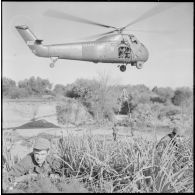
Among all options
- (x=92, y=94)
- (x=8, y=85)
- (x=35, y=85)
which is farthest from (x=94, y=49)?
(x=92, y=94)

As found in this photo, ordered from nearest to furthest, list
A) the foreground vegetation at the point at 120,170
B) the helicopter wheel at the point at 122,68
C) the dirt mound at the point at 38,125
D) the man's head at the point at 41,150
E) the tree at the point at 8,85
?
the foreground vegetation at the point at 120,170, the man's head at the point at 41,150, the helicopter wheel at the point at 122,68, the tree at the point at 8,85, the dirt mound at the point at 38,125

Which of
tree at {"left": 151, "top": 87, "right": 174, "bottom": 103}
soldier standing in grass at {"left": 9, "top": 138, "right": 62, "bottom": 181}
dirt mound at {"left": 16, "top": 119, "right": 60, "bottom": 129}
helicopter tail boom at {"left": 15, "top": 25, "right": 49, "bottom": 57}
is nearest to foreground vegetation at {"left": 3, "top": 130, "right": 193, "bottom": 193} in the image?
soldier standing in grass at {"left": 9, "top": 138, "right": 62, "bottom": 181}

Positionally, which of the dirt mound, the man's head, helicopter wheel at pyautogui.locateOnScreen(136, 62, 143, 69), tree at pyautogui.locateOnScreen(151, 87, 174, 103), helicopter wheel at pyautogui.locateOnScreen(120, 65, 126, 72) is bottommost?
the dirt mound

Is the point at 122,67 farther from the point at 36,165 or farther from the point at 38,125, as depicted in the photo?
the point at 38,125

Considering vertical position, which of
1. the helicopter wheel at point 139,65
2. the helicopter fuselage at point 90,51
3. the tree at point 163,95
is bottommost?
the tree at point 163,95

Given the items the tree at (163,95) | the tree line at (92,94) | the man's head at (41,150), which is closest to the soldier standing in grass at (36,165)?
the man's head at (41,150)

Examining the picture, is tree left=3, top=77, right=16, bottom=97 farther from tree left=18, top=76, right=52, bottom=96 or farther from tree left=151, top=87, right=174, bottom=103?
tree left=151, top=87, right=174, bottom=103

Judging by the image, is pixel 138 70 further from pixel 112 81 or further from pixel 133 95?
pixel 133 95

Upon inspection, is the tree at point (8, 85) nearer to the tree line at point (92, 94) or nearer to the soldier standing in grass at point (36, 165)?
the tree line at point (92, 94)
